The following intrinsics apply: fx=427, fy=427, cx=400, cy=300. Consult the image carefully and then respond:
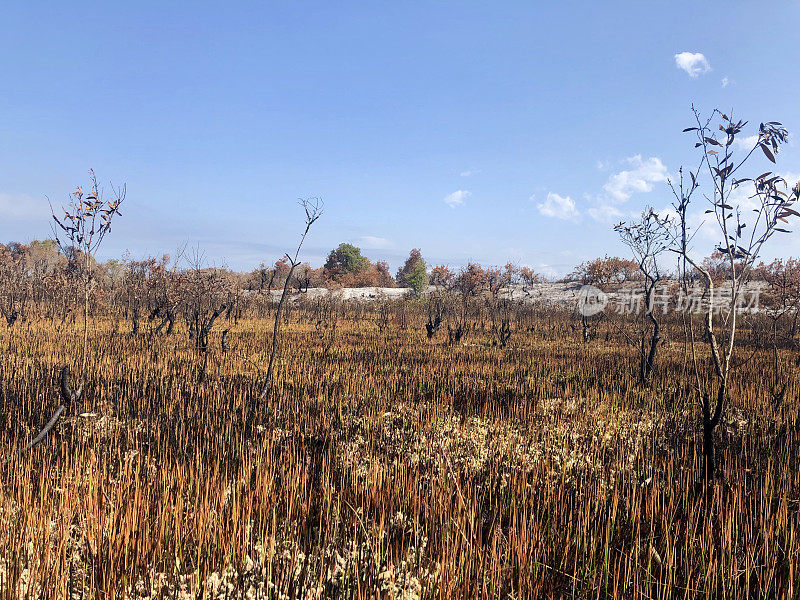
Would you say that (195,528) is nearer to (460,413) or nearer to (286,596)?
(286,596)

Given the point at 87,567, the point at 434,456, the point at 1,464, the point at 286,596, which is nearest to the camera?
the point at 286,596

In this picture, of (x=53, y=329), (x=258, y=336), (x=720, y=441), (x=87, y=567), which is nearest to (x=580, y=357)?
(x=720, y=441)

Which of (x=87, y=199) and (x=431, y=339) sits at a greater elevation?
(x=87, y=199)

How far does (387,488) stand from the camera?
3049mm

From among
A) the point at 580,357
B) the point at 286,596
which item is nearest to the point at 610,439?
the point at 286,596

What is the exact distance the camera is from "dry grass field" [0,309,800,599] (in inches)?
84.7

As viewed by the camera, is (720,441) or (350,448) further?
(720,441)

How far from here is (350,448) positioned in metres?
4.20

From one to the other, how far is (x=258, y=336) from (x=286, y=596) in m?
12.9

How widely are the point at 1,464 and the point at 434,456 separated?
351cm

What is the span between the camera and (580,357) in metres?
10.9

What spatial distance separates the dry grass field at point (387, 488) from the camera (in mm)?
2152

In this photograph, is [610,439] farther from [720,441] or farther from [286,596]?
[286,596]

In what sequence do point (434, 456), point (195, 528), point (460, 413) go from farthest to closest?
point (460, 413), point (434, 456), point (195, 528)
